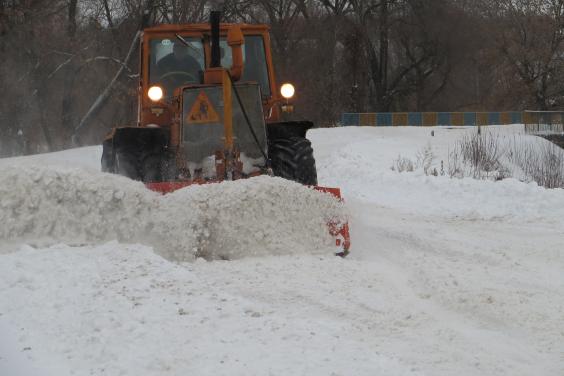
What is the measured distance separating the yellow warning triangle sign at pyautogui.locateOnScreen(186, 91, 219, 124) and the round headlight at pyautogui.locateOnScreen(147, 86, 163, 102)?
0.79 m

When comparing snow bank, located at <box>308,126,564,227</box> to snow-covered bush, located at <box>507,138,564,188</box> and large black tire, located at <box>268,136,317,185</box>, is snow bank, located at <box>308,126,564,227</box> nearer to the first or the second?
snow-covered bush, located at <box>507,138,564,188</box>

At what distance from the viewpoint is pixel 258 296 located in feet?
16.6

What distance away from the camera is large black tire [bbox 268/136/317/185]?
25.6 feet

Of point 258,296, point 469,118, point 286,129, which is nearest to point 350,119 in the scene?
point 469,118

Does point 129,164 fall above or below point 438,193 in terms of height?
above

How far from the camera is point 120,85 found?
30.4m

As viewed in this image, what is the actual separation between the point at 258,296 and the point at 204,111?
2962 mm

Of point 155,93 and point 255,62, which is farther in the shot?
point 255,62

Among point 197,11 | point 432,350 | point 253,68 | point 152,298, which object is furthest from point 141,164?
point 197,11

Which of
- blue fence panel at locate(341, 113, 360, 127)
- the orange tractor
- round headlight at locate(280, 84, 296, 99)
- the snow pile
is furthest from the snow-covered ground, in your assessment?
blue fence panel at locate(341, 113, 360, 127)

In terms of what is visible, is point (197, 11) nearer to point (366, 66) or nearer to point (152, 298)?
point (366, 66)

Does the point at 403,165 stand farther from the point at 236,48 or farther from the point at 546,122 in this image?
the point at 546,122

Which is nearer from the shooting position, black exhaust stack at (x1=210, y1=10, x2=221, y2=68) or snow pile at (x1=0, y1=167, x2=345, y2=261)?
snow pile at (x1=0, y1=167, x2=345, y2=261)

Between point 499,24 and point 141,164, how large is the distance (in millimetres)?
43773
